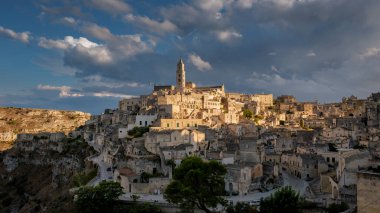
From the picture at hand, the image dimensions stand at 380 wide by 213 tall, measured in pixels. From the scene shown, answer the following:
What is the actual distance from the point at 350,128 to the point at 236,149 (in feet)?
68.5

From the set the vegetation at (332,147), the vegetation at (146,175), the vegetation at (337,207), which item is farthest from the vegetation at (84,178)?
the vegetation at (337,207)

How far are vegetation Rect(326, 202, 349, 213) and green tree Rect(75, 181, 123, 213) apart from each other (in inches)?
830

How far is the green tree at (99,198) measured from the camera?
132 ft

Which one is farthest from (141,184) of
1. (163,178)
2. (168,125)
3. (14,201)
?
(14,201)

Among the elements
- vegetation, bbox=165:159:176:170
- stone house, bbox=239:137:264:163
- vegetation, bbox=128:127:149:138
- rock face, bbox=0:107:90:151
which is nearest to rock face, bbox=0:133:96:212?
vegetation, bbox=128:127:149:138

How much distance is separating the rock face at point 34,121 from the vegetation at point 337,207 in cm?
10222

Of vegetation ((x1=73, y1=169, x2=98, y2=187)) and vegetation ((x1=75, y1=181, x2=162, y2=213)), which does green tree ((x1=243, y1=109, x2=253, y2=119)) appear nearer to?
vegetation ((x1=73, y1=169, x2=98, y2=187))

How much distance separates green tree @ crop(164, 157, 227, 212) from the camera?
34500mm

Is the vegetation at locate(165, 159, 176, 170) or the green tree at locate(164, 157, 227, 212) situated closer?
the green tree at locate(164, 157, 227, 212)

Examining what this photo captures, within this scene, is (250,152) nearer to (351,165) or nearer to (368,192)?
(351,165)

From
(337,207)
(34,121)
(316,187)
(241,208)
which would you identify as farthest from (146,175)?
(34,121)

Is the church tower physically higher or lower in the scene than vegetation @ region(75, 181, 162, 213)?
higher

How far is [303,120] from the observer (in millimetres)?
84750

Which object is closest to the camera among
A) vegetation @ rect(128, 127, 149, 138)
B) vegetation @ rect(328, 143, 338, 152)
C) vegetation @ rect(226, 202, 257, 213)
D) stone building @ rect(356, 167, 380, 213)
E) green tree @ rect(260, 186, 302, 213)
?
stone building @ rect(356, 167, 380, 213)
